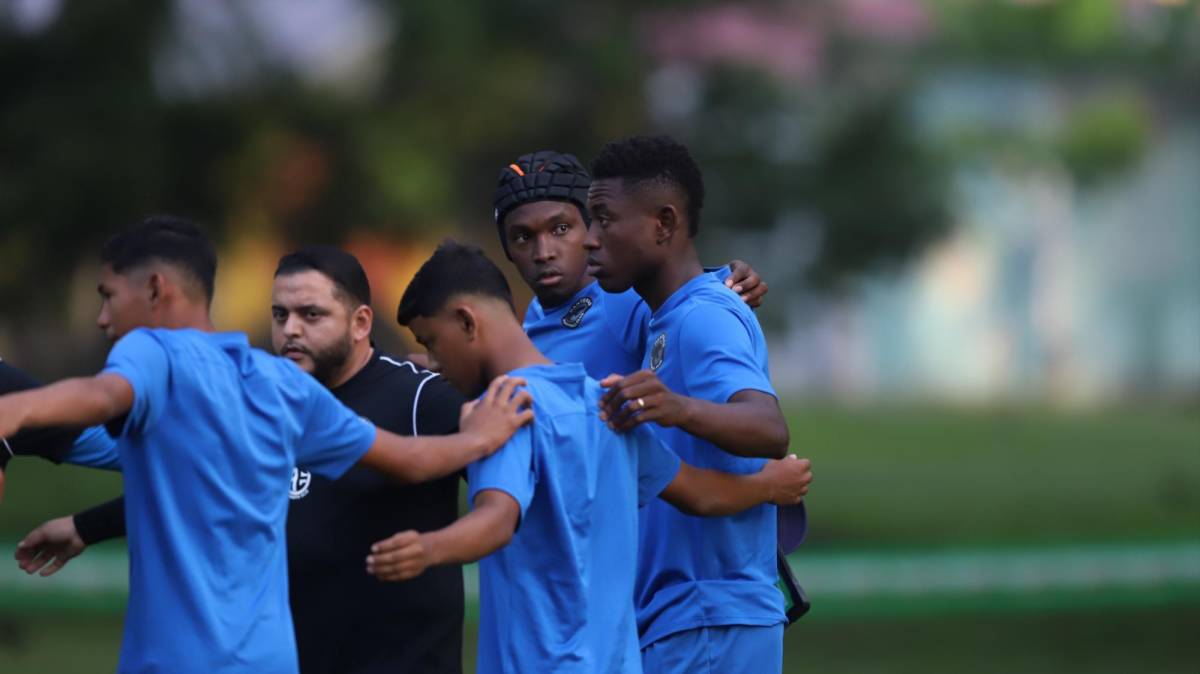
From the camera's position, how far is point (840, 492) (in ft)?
74.3

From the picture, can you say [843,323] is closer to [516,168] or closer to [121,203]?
[121,203]

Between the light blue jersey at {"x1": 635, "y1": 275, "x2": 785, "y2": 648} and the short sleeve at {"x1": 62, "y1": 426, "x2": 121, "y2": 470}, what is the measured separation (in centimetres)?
152

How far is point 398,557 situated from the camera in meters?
4.11

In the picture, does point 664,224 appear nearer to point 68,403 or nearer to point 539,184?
point 539,184

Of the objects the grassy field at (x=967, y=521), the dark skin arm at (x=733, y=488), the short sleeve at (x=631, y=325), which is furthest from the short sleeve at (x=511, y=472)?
the grassy field at (x=967, y=521)

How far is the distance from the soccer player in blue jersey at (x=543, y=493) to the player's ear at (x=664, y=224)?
652 mm

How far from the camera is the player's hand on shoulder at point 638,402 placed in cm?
455

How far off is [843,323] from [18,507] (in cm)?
2845

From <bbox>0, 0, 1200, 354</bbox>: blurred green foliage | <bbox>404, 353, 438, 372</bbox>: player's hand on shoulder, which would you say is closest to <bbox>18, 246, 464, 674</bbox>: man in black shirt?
<bbox>404, 353, 438, 372</bbox>: player's hand on shoulder

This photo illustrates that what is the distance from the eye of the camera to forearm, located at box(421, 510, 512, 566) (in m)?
4.20

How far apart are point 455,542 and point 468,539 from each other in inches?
1.2

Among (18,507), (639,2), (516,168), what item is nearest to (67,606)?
(18,507)

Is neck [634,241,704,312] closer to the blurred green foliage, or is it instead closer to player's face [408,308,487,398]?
player's face [408,308,487,398]

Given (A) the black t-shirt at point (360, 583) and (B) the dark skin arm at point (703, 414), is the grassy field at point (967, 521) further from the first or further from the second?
(B) the dark skin arm at point (703, 414)
